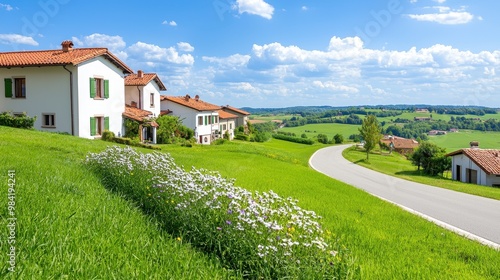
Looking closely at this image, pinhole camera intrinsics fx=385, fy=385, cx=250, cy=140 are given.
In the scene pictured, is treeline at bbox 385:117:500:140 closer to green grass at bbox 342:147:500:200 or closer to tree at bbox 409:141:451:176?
green grass at bbox 342:147:500:200

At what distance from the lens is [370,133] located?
54969 millimetres

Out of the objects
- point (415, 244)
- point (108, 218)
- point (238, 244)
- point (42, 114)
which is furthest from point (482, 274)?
point (42, 114)

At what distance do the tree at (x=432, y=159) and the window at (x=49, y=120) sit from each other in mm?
38427

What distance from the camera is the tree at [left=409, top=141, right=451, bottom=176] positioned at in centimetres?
4394

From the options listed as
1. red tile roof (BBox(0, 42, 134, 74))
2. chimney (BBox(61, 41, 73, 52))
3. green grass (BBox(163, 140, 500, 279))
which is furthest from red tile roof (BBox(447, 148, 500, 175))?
chimney (BBox(61, 41, 73, 52))

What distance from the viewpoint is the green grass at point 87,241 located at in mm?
3939

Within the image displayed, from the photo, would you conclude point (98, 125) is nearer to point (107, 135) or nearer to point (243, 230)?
point (107, 135)

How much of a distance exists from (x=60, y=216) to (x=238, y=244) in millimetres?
2438

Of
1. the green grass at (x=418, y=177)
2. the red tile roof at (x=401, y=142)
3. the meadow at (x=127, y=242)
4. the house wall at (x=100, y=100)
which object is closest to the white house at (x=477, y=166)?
the green grass at (x=418, y=177)

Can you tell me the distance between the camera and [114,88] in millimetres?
33094

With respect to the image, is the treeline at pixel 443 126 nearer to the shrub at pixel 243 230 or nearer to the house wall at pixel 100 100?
the house wall at pixel 100 100

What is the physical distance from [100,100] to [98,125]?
202cm

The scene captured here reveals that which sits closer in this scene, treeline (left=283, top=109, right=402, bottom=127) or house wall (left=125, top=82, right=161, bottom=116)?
house wall (left=125, top=82, right=161, bottom=116)

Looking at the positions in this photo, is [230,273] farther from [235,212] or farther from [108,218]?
[108,218]
